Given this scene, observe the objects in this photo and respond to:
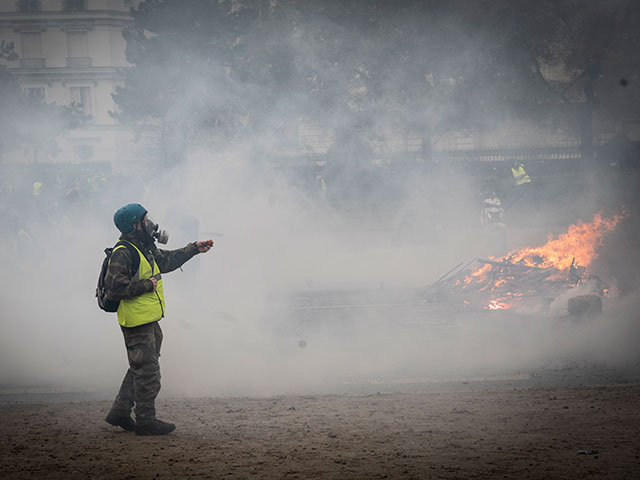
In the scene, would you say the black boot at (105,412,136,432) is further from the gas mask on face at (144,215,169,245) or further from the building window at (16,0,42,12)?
the building window at (16,0,42,12)

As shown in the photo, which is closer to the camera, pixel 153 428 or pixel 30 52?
pixel 153 428

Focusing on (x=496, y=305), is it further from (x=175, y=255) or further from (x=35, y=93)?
(x=35, y=93)

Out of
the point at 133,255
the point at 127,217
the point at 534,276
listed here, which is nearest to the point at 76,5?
the point at 534,276

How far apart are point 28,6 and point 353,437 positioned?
23.4 m

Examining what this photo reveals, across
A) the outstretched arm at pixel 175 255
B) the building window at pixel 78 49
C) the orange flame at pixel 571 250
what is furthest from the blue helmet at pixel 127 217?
the building window at pixel 78 49

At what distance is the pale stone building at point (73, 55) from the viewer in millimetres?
24078

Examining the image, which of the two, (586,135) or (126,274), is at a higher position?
Answer: (586,135)

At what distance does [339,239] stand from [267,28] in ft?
16.0

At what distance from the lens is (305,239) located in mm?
15922

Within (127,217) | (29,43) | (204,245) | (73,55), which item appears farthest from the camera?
(73,55)

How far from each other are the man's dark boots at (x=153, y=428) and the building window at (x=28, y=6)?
22016 millimetres

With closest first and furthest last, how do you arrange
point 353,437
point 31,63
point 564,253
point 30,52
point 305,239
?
point 353,437
point 564,253
point 305,239
point 30,52
point 31,63

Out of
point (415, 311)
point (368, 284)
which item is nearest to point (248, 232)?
point (368, 284)

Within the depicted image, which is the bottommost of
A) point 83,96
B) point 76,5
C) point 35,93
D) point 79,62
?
point 35,93
